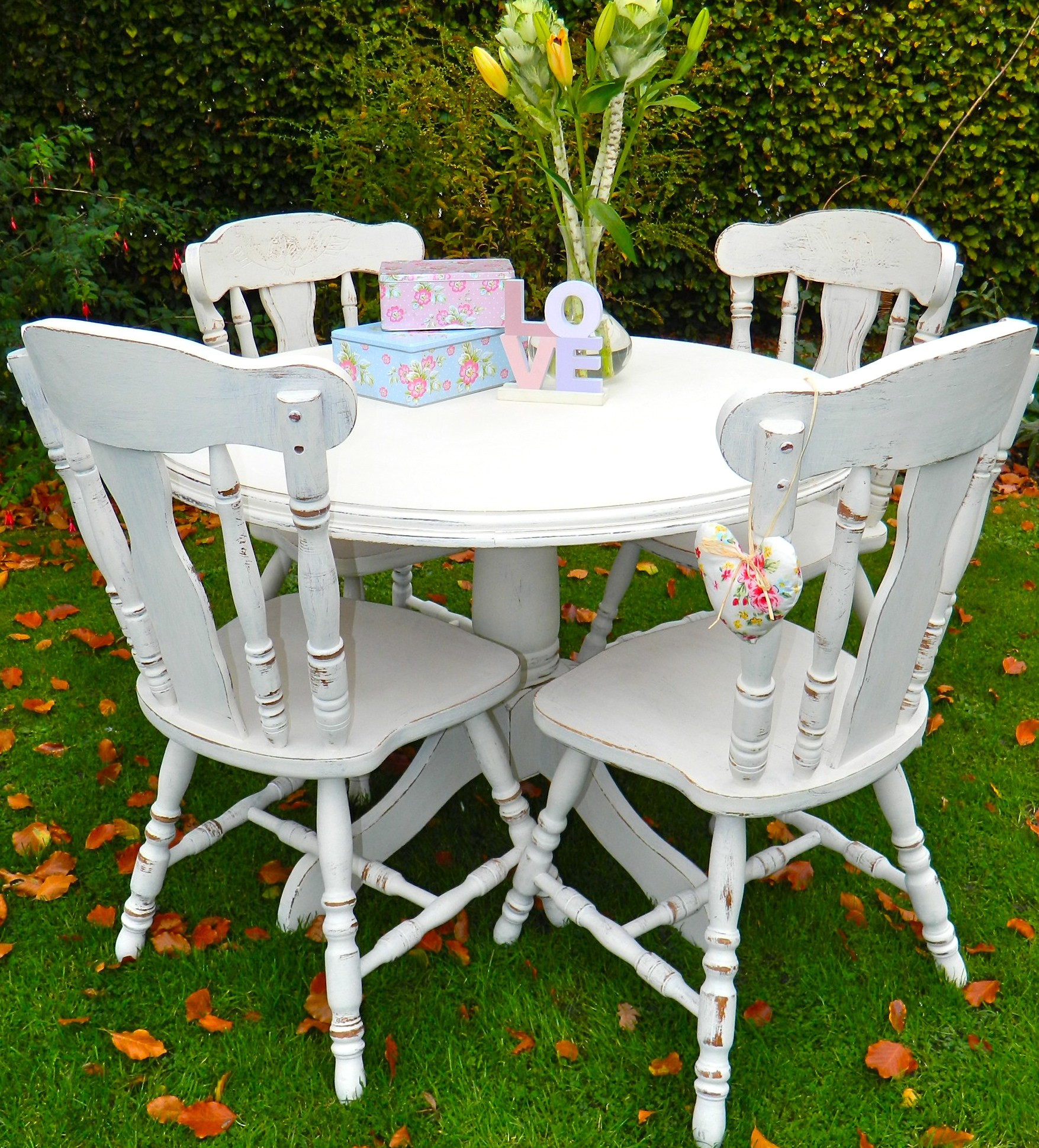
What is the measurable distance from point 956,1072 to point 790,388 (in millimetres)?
1194

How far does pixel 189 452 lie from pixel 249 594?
0.65 ft

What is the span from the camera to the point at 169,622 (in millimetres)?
1416

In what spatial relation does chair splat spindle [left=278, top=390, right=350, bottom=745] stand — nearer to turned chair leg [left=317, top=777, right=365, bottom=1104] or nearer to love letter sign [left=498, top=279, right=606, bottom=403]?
turned chair leg [left=317, top=777, right=365, bottom=1104]

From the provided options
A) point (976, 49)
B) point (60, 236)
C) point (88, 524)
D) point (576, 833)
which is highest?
point (976, 49)

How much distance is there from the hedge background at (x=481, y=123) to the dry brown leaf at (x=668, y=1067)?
309 centimetres

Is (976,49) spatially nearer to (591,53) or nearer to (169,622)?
(591,53)

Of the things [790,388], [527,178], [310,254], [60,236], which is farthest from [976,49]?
[790,388]

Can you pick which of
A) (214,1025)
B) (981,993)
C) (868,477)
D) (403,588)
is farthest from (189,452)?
(403,588)

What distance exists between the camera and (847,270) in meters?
2.38

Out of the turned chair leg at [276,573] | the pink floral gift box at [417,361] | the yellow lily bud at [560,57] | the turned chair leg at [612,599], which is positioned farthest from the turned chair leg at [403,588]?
the yellow lily bud at [560,57]

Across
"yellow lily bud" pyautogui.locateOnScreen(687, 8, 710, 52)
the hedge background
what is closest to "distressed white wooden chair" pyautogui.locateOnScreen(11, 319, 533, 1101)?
"yellow lily bud" pyautogui.locateOnScreen(687, 8, 710, 52)

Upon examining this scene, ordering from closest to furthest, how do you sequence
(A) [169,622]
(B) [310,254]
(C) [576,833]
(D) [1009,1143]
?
1. (A) [169,622]
2. (D) [1009,1143]
3. (C) [576,833]
4. (B) [310,254]

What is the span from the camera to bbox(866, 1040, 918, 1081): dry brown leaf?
64.9 inches

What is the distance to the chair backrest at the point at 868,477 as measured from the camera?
1.10m
